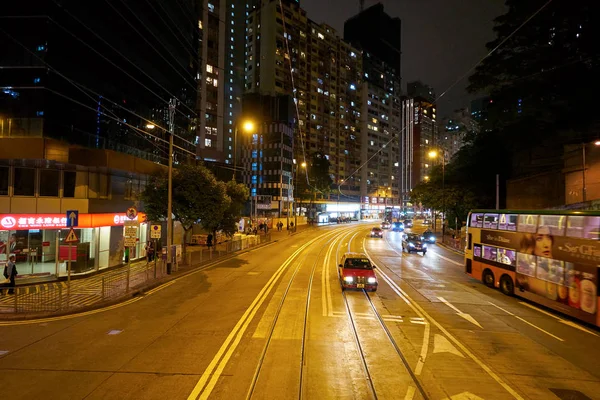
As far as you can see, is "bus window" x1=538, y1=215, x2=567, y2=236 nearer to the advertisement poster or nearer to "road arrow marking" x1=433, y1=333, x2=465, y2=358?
the advertisement poster

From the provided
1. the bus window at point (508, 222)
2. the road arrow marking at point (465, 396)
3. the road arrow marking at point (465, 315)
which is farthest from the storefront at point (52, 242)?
the bus window at point (508, 222)

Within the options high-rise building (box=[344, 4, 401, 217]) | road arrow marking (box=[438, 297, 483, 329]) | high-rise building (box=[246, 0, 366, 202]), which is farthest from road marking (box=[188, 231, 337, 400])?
Answer: high-rise building (box=[344, 4, 401, 217])

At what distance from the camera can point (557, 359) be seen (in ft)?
27.0

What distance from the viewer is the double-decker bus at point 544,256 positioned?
1113 centimetres

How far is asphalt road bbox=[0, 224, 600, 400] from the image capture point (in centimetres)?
646

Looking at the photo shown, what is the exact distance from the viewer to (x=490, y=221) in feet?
56.0

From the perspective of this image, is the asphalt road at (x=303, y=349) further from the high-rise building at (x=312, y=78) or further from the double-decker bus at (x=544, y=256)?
the high-rise building at (x=312, y=78)

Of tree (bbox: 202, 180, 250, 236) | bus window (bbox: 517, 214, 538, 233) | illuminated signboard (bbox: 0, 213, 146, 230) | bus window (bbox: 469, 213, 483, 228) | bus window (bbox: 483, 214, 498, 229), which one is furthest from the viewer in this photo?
tree (bbox: 202, 180, 250, 236)

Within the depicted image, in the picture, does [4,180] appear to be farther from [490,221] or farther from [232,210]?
[490,221]

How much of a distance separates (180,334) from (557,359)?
9547 millimetres

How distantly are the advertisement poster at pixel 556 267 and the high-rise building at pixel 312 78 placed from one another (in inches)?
3223

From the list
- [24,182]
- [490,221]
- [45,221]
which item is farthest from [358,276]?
[24,182]

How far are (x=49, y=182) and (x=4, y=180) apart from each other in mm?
1736

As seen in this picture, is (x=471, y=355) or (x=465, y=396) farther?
(x=471, y=355)
